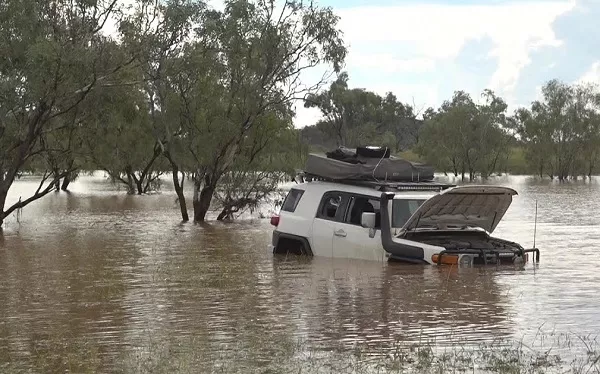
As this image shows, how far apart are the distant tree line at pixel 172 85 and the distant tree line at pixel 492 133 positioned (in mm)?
56697

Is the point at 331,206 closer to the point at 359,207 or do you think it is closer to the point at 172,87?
the point at 359,207

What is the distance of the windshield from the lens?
14.7 metres

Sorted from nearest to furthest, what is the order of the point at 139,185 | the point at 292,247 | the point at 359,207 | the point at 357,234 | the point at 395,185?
the point at 395,185 → the point at 357,234 → the point at 359,207 → the point at 292,247 → the point at 139,185

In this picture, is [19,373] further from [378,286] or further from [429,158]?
[429,158]

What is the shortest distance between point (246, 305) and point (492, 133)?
277 ft

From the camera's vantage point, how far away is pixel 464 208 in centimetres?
1499

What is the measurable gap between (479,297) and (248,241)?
10.9 m

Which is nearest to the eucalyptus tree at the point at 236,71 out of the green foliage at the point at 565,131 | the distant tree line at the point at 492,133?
the distant tree line at the point at 492,133

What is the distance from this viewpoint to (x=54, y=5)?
1006 inches

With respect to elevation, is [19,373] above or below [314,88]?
below

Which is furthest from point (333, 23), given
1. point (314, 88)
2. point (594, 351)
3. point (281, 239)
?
point (594, 351)

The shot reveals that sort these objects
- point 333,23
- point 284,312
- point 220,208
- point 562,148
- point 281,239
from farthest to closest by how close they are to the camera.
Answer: point 562,148 → point 220,208 → point 333,23 → point 281,239 → point 284,312

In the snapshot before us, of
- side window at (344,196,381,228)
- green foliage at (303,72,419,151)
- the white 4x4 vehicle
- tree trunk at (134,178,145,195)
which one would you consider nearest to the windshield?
the white 4x4 vehicle

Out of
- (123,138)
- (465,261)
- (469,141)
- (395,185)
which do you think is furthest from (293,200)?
(469,141)
